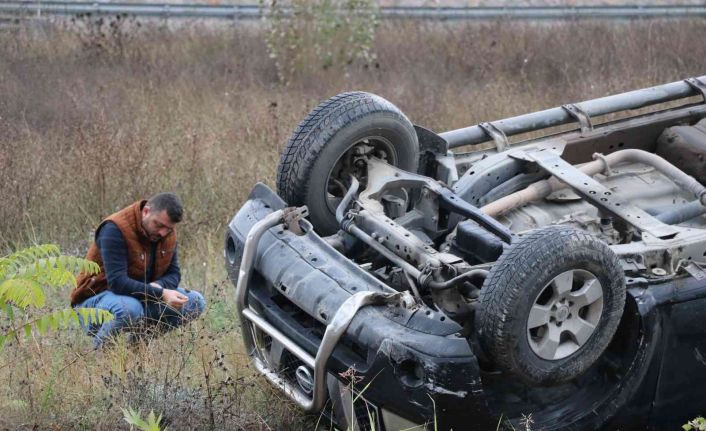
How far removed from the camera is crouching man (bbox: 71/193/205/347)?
21.1 feet

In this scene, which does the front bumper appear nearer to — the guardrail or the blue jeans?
the blue jeans

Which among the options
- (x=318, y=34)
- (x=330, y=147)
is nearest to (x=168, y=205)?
(x=330, y=147)

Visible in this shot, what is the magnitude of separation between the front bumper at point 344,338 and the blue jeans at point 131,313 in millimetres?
858

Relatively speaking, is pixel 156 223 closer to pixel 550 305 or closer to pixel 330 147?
pixel 330 147

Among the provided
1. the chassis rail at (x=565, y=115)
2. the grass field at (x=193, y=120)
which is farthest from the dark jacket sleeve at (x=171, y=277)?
the chassis rail at (x=565, y=115)

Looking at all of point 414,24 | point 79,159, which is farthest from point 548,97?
point 79,159

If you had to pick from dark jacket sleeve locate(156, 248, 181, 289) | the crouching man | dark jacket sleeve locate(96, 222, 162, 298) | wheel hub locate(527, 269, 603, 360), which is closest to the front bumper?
wheel hub locate(527, 269, 603, 360)

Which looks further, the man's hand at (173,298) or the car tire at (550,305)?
the man's hand at (173,298)

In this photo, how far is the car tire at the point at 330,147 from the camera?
5.80m

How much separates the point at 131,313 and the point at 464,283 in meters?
2.20

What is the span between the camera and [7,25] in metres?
12.2

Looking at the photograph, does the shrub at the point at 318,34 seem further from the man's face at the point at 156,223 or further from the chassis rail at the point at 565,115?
the man's face at the point at 156,223

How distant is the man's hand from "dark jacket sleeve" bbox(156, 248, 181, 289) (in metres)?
0.18

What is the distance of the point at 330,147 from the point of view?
5809 millimetres
